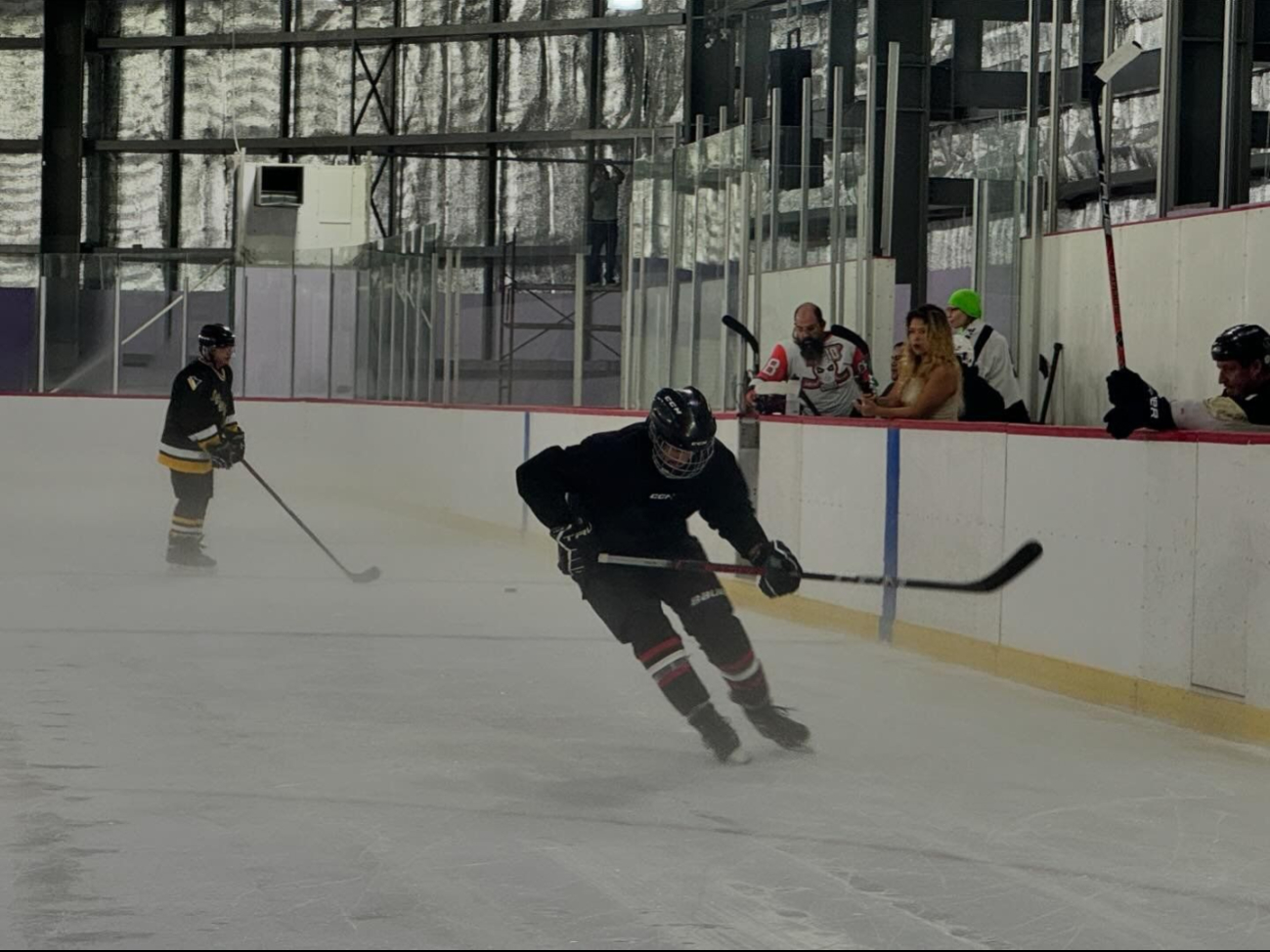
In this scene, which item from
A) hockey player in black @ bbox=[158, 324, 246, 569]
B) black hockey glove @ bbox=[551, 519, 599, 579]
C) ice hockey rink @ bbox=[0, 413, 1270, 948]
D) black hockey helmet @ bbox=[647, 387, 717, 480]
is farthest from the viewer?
hockey player in black @ bbox=[158, 324, 246, 569]

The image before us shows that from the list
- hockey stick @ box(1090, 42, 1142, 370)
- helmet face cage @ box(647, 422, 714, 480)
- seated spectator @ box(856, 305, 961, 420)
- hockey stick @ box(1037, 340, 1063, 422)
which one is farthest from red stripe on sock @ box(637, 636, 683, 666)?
hockey stick @ box(1037, 340, 1063, 422)

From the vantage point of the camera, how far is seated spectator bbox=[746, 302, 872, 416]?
8727mm

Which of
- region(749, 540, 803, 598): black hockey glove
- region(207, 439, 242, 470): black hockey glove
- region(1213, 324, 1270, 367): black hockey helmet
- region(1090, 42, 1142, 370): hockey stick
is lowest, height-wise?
region(207, 439, 242, 470): black hockey glove

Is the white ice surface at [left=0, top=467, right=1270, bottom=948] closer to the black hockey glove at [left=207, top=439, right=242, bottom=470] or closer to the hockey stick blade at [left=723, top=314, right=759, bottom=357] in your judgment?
the hockey stick blade at [left=723, top=314, right=759, bottom=357]

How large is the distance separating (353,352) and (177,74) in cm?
722

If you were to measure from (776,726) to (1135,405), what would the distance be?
4.87 feet

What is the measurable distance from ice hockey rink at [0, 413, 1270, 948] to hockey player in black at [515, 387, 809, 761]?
0.57 feet

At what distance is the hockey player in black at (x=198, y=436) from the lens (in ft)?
32.8

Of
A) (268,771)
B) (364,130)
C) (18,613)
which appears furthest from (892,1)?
(364,130)

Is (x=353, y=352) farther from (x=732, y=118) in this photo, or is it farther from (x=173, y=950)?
(x=173, y=950)

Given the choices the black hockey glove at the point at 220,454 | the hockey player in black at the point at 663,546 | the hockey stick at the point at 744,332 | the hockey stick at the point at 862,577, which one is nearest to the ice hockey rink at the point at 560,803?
the hockey player in black at the point at 663,546

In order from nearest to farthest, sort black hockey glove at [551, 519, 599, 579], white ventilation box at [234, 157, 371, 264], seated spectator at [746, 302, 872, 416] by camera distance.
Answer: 1. black hockey glove at [551, 519, 599, 579]
2. seated spectator at [746, 302, 872, 416]
3. white ventilation box at [234, 157, 371, 264]

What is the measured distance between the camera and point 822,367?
876cm

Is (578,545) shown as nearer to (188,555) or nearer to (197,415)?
(197,415)
